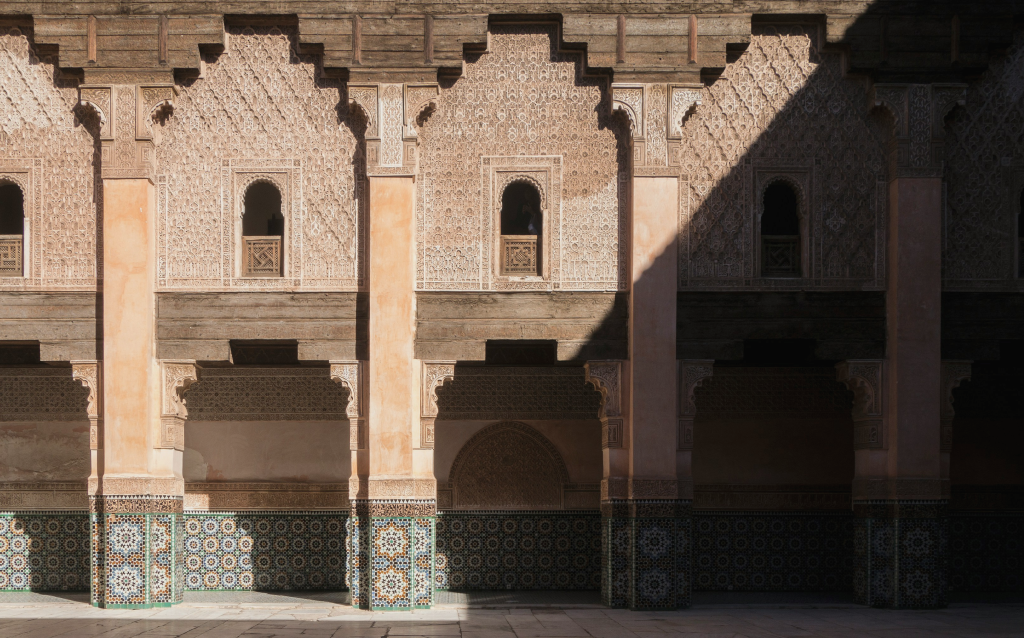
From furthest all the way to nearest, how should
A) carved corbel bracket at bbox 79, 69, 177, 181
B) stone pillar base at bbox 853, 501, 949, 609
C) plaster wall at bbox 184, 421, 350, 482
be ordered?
plaster wall at bbox 184, 421, 350, 482, carved corbel bracket at bbox 79, 69, 177, 181, stone pillar base at bbox 853, 501, 949, 609

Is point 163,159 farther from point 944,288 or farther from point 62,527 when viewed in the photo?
point 944,288

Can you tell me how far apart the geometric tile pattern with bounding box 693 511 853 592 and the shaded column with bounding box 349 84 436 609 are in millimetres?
3377

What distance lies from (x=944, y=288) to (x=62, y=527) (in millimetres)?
9330

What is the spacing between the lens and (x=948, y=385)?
29.6 ft

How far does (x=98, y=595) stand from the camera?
29.0 ft

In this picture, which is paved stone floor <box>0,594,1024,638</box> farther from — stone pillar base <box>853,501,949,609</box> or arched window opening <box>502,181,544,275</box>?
arched window opening <box>502,181,544,275</box>

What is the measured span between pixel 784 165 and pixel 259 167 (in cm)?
503

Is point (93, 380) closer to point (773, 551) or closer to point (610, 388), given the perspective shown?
point (610, 388)

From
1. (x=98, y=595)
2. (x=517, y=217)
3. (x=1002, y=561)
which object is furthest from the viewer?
(x=1002, y=561)

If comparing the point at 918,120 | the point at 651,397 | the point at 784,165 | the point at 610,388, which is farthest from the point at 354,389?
the point at 918,120

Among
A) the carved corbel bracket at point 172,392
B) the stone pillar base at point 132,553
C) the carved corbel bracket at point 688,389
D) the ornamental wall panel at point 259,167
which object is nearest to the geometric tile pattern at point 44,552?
the stone pillar base at point 132,553

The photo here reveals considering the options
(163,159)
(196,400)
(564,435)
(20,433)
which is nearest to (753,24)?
Answer: (564,435)

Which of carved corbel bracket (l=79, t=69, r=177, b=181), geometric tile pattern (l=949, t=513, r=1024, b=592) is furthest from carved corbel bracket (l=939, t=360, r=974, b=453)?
carved corbel bracket (l=79, t=69, r=177, b=181)

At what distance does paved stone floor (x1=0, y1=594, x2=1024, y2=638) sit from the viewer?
7.56 m
